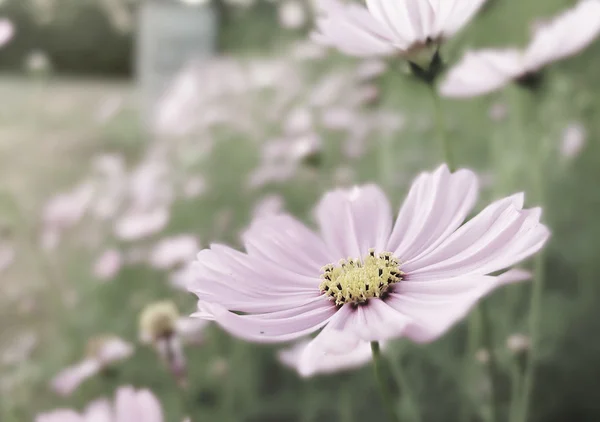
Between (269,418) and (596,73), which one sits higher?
(596,73)

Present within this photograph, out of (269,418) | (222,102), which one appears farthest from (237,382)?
(222,102)

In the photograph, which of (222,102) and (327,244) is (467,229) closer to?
(327,244)

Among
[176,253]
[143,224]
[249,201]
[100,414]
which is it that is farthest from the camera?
[249,201]

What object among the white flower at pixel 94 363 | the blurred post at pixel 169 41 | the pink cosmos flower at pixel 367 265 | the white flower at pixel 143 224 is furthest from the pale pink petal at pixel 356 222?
the blurred post at pixel 169 41

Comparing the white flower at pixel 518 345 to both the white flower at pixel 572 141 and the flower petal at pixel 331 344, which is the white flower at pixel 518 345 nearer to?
the flower petal at pixel 331 344

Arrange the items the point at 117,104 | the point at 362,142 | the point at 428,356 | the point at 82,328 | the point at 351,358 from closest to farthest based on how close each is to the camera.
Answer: the point at 351,358 → the point at 428,356 → the point at 82,328 → the point at 362,142 → the point at 117,104

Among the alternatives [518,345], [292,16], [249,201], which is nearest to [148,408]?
[518,345]

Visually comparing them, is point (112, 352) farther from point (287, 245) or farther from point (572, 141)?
point (572, 141)
